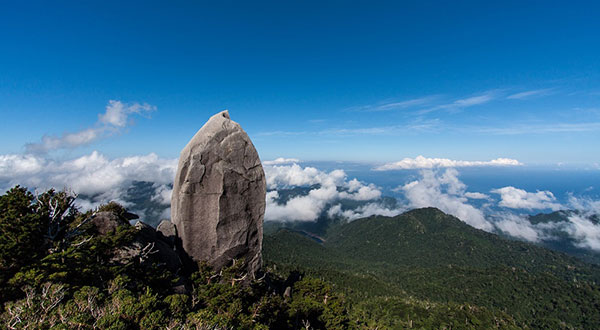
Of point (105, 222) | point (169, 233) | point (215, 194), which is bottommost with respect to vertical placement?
point (169, 233)

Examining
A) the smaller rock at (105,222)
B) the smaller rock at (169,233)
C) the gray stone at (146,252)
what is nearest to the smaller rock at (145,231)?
the gray stone at (146,252)

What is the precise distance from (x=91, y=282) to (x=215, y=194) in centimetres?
1026

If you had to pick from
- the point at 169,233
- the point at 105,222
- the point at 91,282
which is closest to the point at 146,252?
the point at 91,282

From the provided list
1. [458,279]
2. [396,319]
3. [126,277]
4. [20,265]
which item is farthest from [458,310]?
[20,265]

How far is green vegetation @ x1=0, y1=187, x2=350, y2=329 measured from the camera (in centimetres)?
1215

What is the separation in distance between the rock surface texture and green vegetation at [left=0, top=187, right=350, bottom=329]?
207cm

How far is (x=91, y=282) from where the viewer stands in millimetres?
15461

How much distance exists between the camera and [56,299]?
1255 centimetres

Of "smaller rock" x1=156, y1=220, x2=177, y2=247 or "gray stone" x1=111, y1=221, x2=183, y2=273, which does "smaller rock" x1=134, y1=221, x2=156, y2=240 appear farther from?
"smaller rock" x1=156, y1=220, x2=177, y2=247

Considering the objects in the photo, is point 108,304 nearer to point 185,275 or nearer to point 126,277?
point 126,277

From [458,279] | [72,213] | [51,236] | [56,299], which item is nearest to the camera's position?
[56,299]

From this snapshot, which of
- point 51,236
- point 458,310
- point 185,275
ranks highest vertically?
point 51,236

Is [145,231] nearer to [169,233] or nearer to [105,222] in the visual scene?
[105,222]

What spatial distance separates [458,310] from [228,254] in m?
91.5
